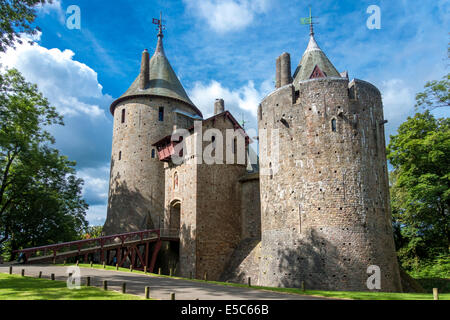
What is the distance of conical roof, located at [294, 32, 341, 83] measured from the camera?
25.4 meters

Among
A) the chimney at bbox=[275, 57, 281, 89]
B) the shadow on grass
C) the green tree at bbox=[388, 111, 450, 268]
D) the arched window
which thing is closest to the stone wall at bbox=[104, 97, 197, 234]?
the arched window

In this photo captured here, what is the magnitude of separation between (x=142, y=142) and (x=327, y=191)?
1779 cm

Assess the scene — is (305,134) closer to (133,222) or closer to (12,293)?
(12,293)

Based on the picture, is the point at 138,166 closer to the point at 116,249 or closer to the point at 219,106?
the point at 116,249

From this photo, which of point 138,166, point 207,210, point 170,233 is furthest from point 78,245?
point 138,166

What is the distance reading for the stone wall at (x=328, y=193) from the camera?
16703 millimetres

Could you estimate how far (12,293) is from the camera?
38.5 ft

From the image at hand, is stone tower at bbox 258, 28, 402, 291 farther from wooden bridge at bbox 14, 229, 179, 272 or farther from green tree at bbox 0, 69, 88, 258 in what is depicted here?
green tree at bbox 0, 69, 88, 258

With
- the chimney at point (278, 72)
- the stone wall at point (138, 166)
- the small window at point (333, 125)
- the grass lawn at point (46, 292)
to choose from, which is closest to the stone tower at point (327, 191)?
the small window at point (333, 125)

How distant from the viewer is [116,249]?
23969 mm

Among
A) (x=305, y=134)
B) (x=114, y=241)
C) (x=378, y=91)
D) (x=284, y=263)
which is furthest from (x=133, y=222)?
(x=378, y=91)

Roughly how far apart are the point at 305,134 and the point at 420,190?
361 inches

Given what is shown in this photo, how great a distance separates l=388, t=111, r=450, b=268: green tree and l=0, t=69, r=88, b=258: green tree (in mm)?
25221

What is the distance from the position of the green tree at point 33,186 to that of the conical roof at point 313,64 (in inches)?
732
